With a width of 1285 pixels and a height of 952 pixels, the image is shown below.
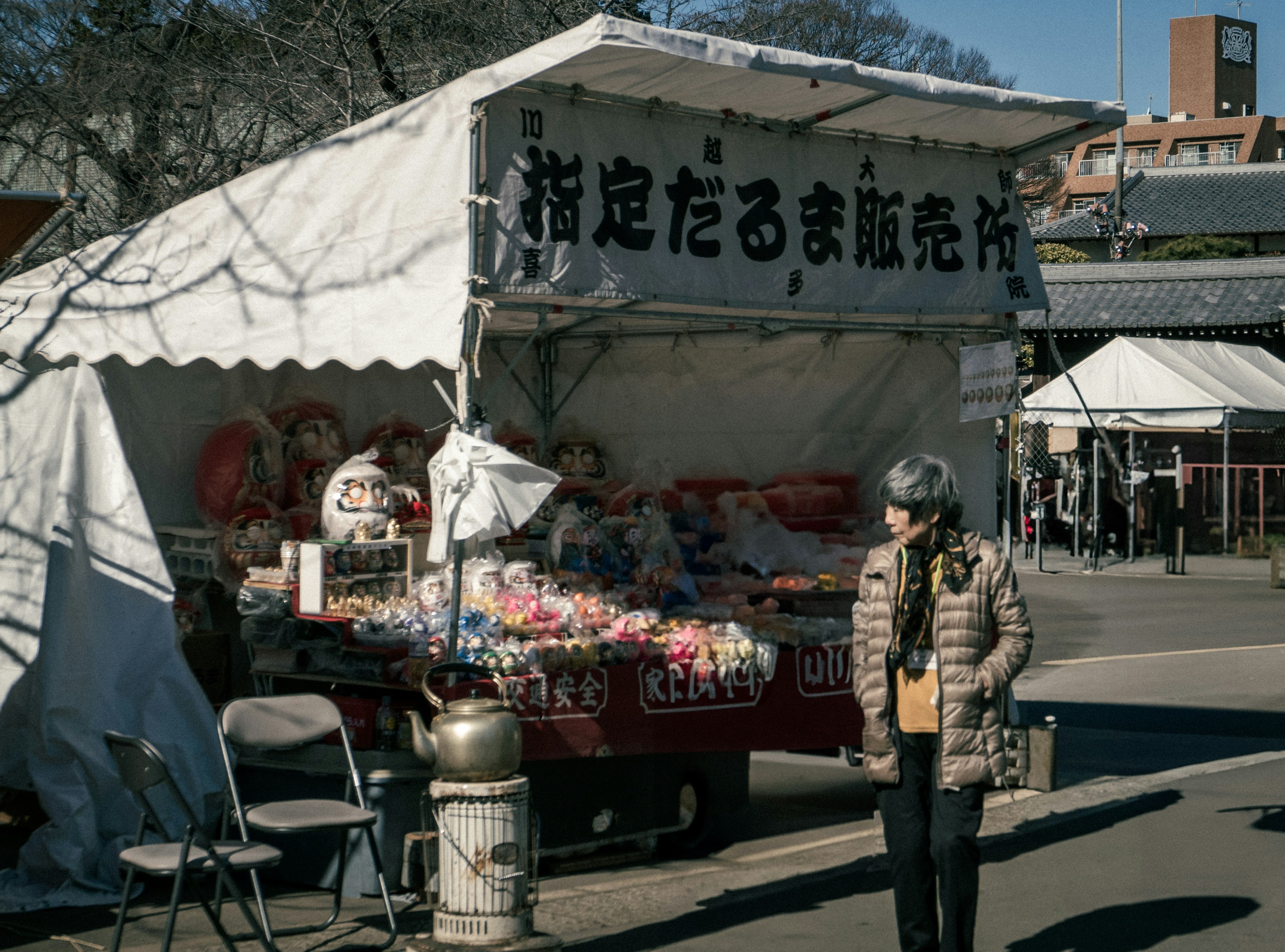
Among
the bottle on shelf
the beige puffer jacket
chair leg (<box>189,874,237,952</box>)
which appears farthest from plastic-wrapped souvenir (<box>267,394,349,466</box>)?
the beige puffer jacket

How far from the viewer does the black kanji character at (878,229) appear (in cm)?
779

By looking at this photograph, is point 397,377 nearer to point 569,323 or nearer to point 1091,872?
point 569,323

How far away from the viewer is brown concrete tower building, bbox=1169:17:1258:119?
81750 mm

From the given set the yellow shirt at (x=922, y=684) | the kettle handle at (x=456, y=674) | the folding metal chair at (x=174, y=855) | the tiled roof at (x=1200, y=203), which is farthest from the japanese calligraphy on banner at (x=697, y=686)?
the tiled roof at (x=1200, y=203)

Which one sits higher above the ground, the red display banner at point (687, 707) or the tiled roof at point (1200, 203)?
the tiled roof at point (1200, 203)

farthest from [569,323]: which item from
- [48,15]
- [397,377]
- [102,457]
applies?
[48,15]

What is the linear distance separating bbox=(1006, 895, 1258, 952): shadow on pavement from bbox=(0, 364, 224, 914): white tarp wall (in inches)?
152

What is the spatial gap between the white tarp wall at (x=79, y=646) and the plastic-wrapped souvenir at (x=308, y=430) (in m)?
1.68

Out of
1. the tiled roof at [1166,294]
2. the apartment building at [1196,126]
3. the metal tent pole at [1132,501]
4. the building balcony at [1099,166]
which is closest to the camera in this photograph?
the metal tent pole at [1132,501]

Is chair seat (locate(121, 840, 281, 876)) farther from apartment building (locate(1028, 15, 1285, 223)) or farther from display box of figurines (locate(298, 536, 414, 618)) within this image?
apartment building (locate(1028, 15, 1285, 223))

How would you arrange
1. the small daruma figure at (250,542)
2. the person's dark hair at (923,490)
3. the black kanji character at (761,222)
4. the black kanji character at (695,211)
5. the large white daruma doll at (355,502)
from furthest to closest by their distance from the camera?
the small daruma figure at (250,542)
the large white daruma doll at (355,502)
the black kanji character at (761,222)
the black kanji character at (695,211)
the person's dark hair at (923,490)

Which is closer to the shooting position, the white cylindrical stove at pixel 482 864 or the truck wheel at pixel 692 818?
the white cylindrical stove at pixel 482 864

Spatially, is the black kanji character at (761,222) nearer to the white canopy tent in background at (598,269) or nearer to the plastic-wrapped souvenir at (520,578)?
the white canopy tent in background at (598,269)

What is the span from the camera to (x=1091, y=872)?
22.3 feet
